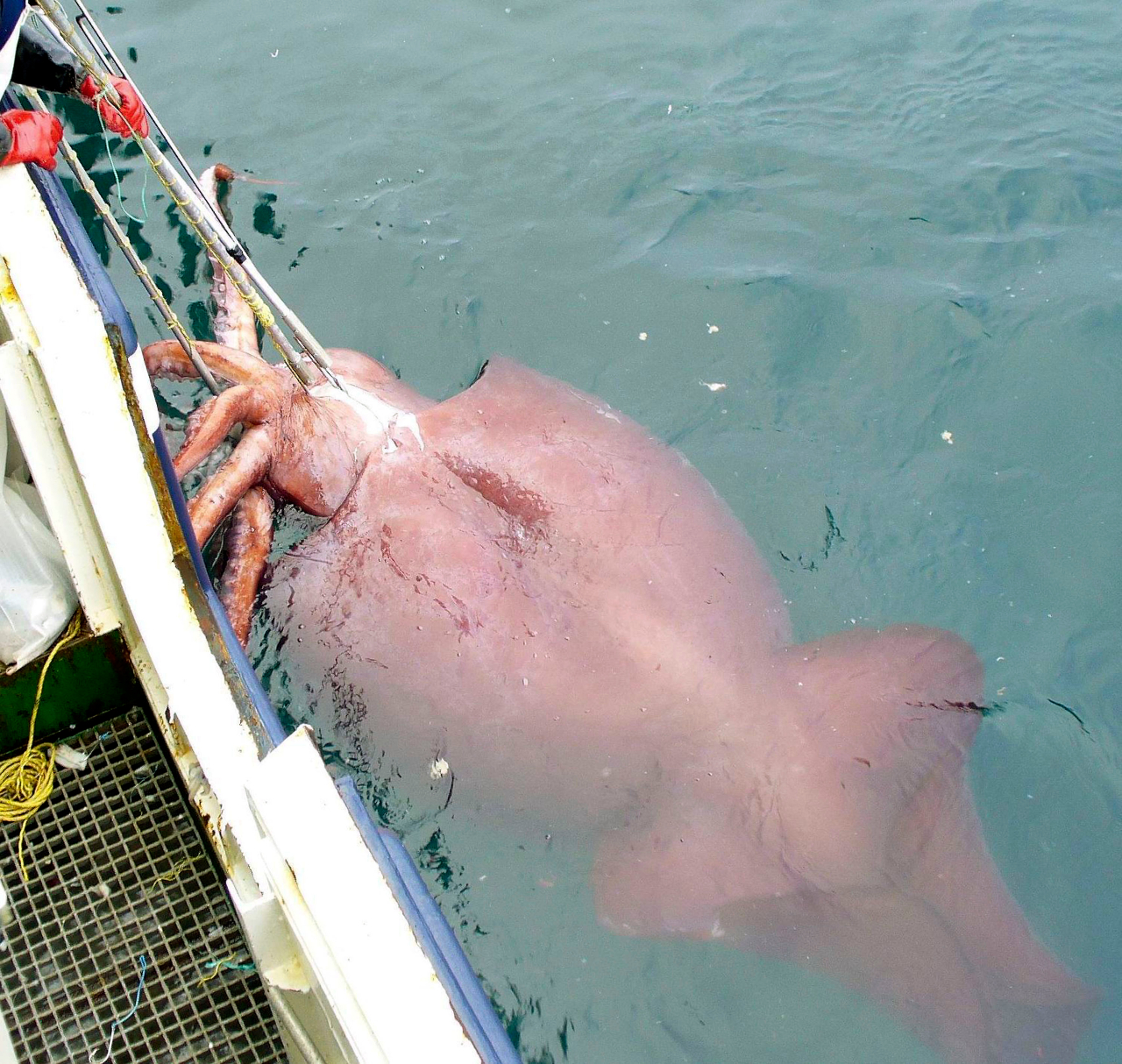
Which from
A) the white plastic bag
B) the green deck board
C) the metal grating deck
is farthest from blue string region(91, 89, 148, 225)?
the metal grating deck

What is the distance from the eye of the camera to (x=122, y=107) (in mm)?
4633

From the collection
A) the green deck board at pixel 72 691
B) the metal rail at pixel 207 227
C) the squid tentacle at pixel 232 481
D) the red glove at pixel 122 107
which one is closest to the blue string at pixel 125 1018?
A: the green deck board at pixel 72 691

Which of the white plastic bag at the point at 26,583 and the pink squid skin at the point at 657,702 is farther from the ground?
the white plastic bag at the point at 26,583

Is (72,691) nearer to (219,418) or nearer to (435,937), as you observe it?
(219,418)

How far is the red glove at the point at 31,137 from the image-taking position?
14.0 ft

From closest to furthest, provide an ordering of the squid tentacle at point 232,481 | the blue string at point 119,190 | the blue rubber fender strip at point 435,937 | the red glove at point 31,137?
the blue rubber fender strip at point 435,937
the red glove at point 31,137
the squid tentacle at point 232,481
the blue string at point 119,190

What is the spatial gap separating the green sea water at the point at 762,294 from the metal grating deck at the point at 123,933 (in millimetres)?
1067

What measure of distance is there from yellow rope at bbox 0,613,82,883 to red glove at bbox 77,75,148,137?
7.06ft

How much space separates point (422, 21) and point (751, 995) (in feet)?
23.2

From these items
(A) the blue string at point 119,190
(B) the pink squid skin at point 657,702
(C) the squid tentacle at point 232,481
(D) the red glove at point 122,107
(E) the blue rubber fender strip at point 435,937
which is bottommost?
(B) the pink squid skin at point 657,702

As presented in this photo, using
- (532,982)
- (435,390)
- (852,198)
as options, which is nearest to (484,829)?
(532,982)

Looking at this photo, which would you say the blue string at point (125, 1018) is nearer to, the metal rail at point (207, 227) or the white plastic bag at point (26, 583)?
the white plastic bag at point (26, 583)

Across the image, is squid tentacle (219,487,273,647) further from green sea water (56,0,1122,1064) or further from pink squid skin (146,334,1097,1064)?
green sea water (56,0,1122,1064)

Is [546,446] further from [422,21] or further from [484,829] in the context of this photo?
[422,21]
